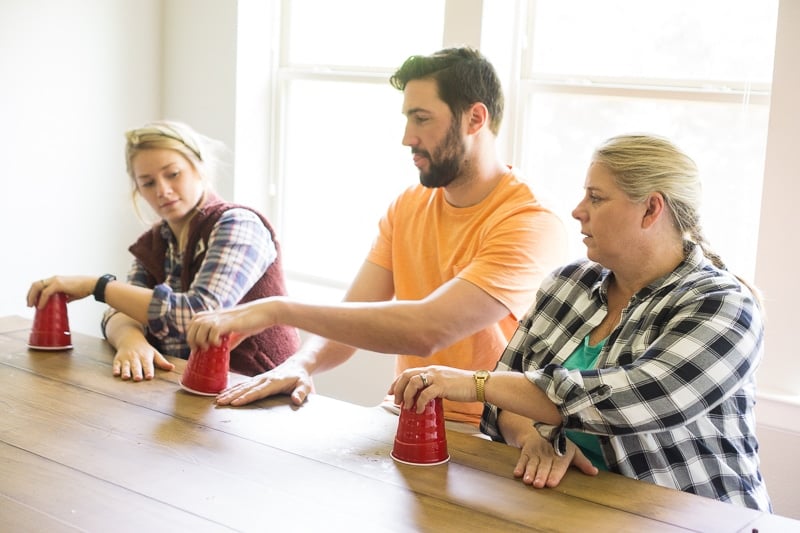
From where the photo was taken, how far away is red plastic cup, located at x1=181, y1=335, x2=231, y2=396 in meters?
2.05

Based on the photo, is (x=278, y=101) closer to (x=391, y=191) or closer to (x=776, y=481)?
(x=391, y=191)

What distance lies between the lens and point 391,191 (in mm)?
3672

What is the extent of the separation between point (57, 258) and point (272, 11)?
1.30m

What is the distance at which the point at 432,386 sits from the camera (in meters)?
1.71

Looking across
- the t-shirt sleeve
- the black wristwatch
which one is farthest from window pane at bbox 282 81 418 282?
the black wristwatch

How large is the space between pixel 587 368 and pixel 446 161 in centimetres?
74

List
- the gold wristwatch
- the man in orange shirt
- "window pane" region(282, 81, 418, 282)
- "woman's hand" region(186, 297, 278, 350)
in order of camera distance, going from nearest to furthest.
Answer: the gold wristwatch, "woman's hand" region(186, 297, 278, 350), the man in orange shirt, "window pane" region(282, 81, 418, 282)

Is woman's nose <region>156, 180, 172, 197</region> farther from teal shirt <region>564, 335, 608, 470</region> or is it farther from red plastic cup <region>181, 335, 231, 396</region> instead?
teal shirt <region>564, 335, 608, 470</region>

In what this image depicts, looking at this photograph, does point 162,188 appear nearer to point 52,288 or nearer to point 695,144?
point 52,288

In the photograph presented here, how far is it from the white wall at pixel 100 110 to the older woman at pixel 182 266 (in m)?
0.88

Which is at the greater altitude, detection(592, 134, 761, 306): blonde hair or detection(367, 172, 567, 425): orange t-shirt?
detection(592, 134, 761, 306): blonde hair

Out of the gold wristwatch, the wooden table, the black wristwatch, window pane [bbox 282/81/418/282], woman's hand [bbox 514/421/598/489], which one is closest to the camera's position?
the wooden table

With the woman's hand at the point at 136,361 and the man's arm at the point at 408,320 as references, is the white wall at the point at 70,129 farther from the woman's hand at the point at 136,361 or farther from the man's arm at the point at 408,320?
the man's arm at the point at 408,320

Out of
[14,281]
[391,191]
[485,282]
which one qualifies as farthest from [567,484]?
[14,281]
